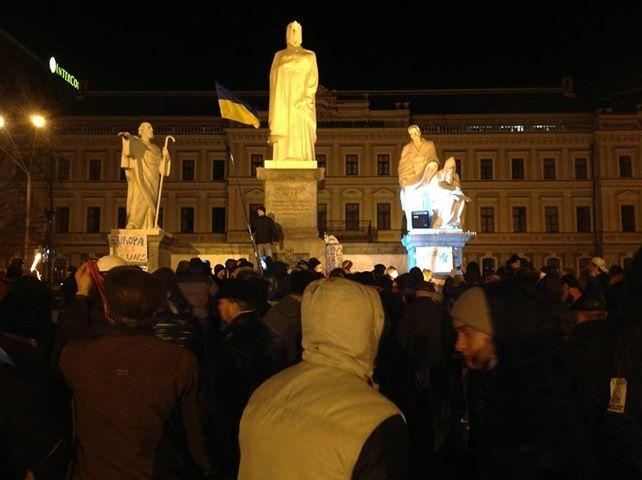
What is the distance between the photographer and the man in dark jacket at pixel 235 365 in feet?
11.7

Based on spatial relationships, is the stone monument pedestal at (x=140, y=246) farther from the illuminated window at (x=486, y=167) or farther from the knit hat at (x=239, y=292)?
the illuminated window at (x=486, y=167)

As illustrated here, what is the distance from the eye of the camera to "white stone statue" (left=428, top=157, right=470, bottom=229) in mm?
15750

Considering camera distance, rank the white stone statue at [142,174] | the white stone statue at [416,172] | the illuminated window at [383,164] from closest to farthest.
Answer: the white stone statue at [142,174] → the white stone statue at [416,172] → the illuminated window at [383,164]

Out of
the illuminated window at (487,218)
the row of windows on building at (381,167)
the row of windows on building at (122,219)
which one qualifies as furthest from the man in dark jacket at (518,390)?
the illuminated window at (487,218)

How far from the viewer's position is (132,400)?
2.86 m

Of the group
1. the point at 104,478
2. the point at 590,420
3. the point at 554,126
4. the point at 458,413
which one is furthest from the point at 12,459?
the point at 554,126

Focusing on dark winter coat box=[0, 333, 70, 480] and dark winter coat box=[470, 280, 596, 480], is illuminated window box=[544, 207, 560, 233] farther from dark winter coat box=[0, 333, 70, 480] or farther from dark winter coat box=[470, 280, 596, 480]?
dark winter coat box=[0, 333, 70, 480]

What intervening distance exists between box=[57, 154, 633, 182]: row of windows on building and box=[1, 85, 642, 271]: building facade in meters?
0.09

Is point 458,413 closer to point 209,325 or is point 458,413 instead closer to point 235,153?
point 209,325

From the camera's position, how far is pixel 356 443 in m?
2.09

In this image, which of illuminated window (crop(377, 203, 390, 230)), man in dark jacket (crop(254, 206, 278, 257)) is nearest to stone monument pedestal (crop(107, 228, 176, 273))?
man in dark jacket (crop(254, 206, 278, 257))

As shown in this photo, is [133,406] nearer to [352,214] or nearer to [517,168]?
[352,214]

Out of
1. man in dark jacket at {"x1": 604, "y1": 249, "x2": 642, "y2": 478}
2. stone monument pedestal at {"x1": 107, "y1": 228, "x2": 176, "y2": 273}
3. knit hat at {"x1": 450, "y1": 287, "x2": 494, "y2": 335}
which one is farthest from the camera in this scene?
stone monument pedestal at {"x1": 107, "y1": 228, "x2": 176, "y2": 273}

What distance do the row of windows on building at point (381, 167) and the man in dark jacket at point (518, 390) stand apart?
Result: 57.5 m
